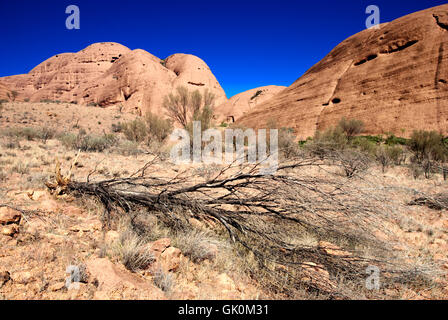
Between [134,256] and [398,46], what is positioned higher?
[398,46]

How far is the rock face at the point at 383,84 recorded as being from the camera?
48.8ft

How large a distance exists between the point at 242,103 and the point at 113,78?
23.7 m

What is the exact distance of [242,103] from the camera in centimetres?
3581

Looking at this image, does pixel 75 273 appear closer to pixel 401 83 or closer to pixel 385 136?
pixel 385 136

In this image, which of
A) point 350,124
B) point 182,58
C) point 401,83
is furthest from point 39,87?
point 401,83

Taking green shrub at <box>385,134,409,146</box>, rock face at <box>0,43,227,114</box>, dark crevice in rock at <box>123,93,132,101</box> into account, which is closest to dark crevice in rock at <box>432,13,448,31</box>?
green shrub at <box>385,134,409,146</box>

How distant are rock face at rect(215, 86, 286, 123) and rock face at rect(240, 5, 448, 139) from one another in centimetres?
1171

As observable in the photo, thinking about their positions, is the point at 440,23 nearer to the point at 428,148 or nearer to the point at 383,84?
the point at 383,84

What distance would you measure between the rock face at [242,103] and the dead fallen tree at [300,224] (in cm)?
3220

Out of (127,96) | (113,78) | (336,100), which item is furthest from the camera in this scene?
(113,78)

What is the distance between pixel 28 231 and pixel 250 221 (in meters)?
2.04
